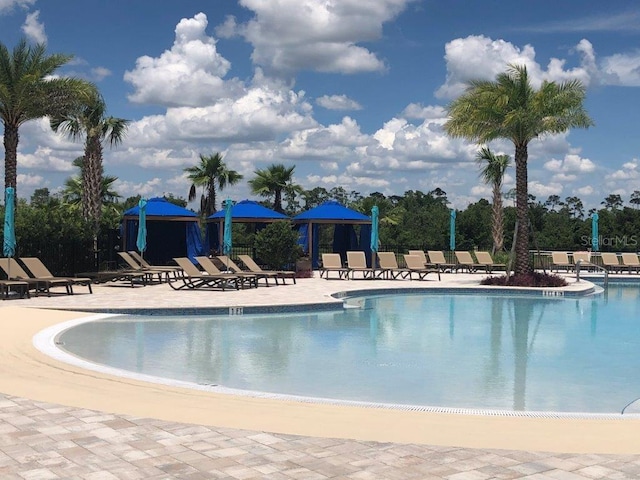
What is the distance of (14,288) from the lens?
47.9 ft

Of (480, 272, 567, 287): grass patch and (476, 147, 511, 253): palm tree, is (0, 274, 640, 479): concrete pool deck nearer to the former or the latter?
(480, 272, 567, 287): grass patch

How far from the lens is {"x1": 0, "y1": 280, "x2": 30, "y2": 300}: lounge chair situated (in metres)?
13.6

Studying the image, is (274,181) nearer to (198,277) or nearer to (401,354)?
(198,277)

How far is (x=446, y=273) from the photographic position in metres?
24.9

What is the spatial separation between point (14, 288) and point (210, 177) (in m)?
18.6

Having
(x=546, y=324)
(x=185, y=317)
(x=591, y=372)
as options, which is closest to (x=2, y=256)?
(x=185, y=317)

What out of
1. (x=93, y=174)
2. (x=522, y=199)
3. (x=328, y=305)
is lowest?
(x=328, y=305)

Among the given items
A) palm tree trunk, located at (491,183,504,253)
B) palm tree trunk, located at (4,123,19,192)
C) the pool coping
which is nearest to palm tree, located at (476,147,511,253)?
palm tree trunk, located at (491,183,504,253)

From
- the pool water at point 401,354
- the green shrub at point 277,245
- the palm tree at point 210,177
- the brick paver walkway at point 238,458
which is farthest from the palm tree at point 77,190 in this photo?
the brick paver walkway at point 238,458

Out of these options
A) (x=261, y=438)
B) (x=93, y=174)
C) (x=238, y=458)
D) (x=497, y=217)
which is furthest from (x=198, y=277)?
(x=497, y=217)

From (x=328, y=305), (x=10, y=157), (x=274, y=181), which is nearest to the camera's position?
(x=328, y=305)

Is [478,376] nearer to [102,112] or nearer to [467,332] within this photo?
[467,332]

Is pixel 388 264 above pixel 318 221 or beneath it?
beneath

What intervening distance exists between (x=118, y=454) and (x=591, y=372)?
5.76 m
